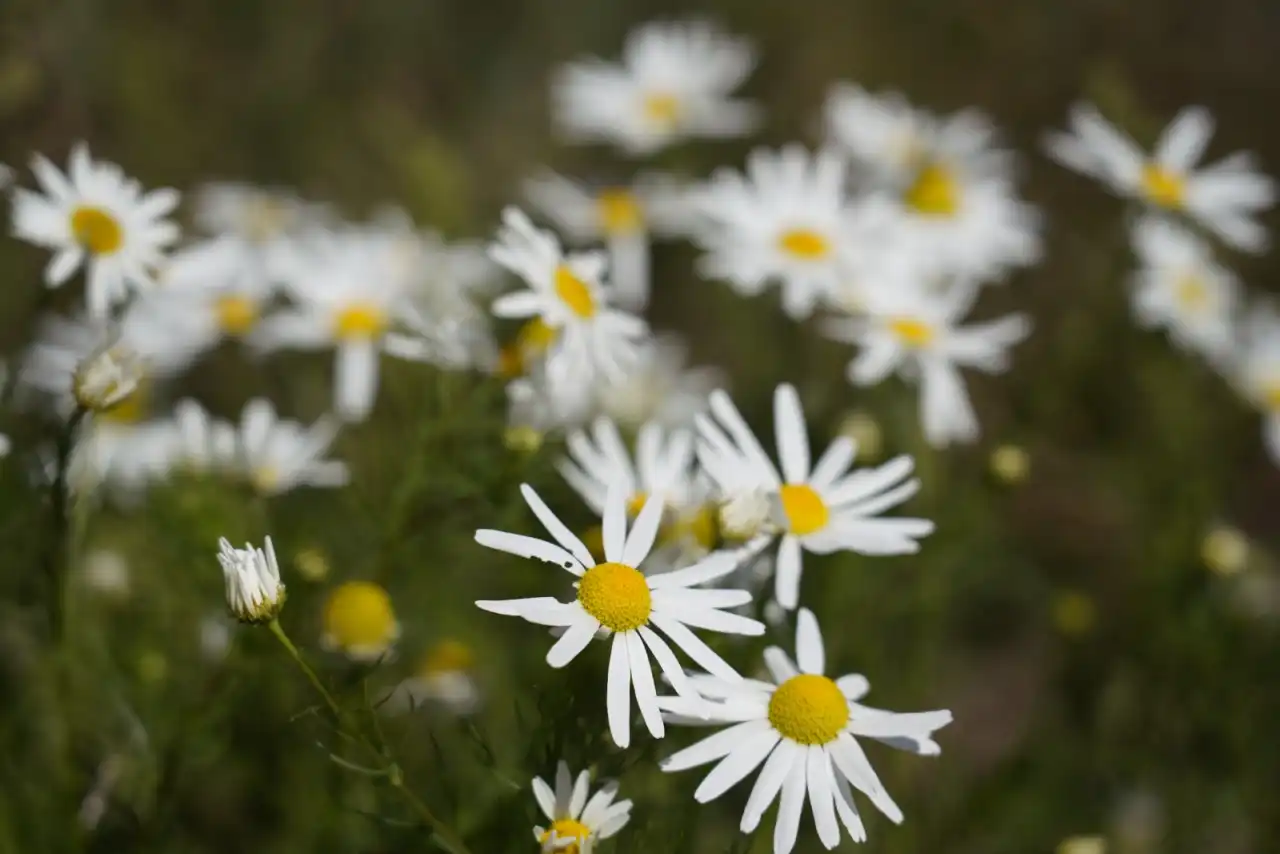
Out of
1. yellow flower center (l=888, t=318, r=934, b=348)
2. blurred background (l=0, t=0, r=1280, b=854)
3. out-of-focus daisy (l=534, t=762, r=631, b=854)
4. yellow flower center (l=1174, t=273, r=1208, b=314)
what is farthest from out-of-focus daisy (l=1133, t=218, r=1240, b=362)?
out-of-focus daisy (l=534, t=762, r=631, b=854)

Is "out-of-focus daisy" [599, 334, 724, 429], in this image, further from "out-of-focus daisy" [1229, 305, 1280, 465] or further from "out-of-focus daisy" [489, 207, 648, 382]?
"out-of-focus daisy" [1229, 305, 1280, 465]

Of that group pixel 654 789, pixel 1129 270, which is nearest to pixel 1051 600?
pixel 1129 270

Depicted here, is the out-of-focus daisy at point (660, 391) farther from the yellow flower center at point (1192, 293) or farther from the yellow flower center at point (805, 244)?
the yellow flower center at point (1192, 293)

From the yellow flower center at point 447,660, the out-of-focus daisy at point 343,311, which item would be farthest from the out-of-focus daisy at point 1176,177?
the yellow flower center at point 447,660

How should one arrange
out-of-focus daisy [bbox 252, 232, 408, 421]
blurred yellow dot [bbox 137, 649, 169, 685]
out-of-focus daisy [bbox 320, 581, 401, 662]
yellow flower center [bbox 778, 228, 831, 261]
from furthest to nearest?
1. yellow flower center [bbox 778, 228, 831, 261]
2. out-of-focus daisy [bbox 252, 232, 408, 421]
3. blurred yellow dot [bbox 137, 649, 169, 685]
4. out-of-focus daisy [bbox 320, 581, 401, 662]

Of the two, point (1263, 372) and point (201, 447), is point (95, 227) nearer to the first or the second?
point (201, 447)

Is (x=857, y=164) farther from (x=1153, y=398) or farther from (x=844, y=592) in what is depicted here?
(x=844, y=592)
